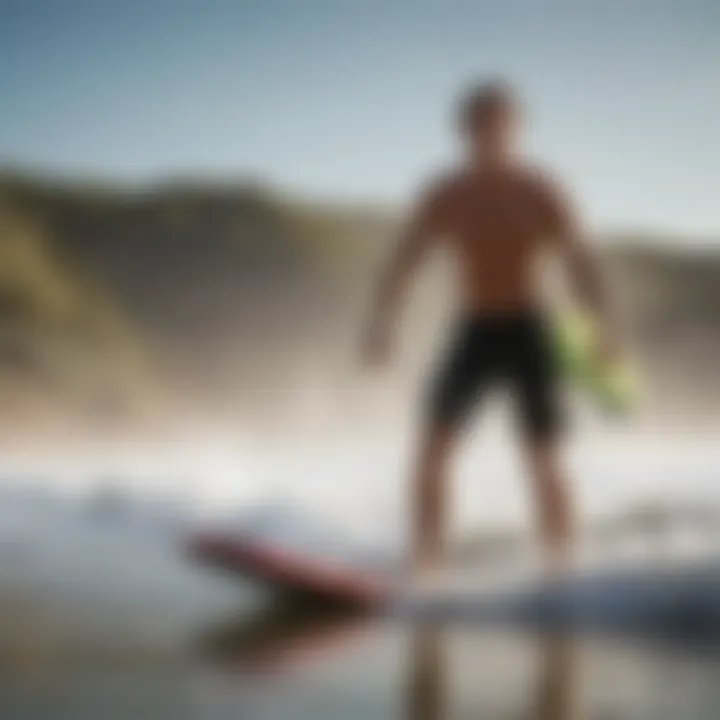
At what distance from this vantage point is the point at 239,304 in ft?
4.66

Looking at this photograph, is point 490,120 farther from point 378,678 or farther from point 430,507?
point 378,678

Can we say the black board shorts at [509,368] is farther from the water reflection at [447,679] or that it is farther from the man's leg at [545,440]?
the water reflection at [447,679]

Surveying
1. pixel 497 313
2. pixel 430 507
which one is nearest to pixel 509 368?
pixel 497 313

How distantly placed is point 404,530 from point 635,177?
450 millimetres

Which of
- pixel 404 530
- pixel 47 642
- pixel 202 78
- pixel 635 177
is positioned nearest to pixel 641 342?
pixel 635 177

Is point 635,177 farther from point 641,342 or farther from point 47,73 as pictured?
point 47,73

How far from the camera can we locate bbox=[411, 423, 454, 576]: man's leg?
4.39 ft

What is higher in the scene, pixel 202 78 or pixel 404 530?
pixel 202 78

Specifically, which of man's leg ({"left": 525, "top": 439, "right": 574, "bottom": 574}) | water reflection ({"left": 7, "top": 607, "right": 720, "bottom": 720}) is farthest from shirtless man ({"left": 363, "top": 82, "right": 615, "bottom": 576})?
water reflection ({"left": 7, "top": 607, "right": 720, "bottom": 720})

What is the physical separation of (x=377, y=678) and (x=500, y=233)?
46 centimetres

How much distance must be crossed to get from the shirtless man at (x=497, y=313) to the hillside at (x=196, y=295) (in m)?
0.04

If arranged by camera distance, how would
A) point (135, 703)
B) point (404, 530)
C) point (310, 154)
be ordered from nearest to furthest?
point (135, 703) → point (404, 530) → point (310, 154)

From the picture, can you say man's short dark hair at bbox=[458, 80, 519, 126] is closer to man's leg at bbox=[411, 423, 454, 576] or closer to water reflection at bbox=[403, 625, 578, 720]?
man's leg at bbox=[411, 423, 454, 576]

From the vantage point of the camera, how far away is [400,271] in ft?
4.54
